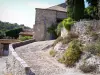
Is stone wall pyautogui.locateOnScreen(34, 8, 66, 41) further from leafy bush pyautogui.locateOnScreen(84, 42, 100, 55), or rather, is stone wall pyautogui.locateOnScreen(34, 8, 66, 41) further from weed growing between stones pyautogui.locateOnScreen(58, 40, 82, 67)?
leafy bush pyautogui.locateOnScreen(84, 42, 100, 55)

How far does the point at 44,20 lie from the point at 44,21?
15cm

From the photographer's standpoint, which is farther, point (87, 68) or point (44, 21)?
point (44, 21)

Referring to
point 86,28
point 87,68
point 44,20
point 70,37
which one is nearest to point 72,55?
point 87,68

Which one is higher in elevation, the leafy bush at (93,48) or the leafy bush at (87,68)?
the leafy bush at (93,48)

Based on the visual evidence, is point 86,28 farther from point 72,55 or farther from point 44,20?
point 44,20

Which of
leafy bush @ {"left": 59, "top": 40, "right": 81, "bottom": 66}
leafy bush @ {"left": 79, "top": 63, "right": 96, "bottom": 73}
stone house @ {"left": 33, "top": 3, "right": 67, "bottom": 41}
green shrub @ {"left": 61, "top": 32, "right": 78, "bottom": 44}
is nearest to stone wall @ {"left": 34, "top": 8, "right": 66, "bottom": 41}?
stone house @ {"left": 33, "top": 3, "right": 67, "bottom": 41}

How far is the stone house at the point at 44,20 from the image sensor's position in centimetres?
3208

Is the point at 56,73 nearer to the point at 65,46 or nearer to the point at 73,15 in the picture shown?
the point at 65,46

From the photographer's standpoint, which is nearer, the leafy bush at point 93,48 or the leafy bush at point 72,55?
the leafy bush at point 93,48

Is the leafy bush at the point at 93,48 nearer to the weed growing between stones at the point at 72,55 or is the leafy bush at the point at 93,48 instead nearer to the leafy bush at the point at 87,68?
the weed growing between stones at the point at 72,55

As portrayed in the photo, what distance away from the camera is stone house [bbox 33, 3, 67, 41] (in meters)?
32.1

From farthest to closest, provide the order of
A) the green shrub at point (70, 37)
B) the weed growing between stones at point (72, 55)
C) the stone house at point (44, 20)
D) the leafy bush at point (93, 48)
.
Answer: the stone house at point (44, 20) < the green shrub at point (70, 37) < the weed growing between stones at point (72, 55) < the leafy bush at point (93, 48)

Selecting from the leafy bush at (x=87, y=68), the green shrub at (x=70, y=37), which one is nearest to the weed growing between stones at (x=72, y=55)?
the leafy bush at (x=87, y=68)

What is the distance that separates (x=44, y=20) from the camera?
3253 cm
